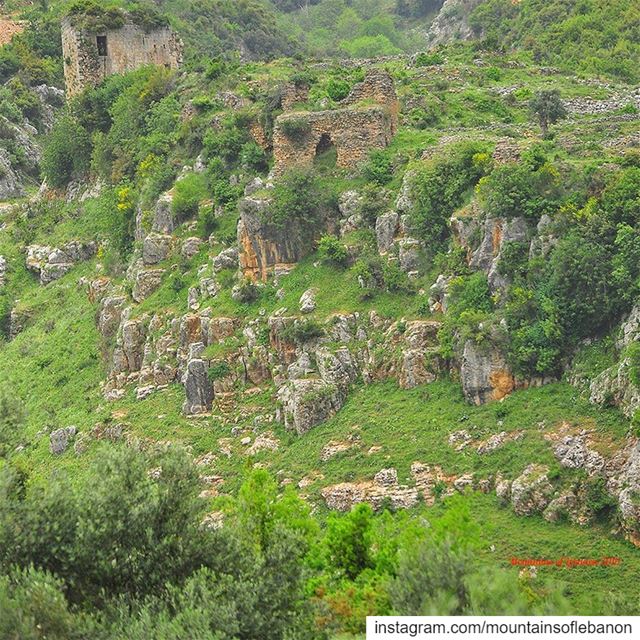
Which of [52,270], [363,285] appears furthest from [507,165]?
[52,270]

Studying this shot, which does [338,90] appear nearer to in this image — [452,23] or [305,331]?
[305,331]

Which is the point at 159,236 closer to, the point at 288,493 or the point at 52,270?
the point at 52,270

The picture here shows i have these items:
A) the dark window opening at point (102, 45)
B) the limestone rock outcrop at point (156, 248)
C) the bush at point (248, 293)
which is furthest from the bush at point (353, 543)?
the dark window opening at point (102, 45)

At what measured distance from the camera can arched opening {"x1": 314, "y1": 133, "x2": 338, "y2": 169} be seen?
41862mm

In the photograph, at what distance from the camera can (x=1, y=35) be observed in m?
88.6

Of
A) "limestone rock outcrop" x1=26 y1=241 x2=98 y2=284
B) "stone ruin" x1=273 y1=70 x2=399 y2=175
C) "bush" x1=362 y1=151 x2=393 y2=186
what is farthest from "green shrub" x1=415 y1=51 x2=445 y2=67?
"bush" x1=362 y1=151 x2=393 y2=186

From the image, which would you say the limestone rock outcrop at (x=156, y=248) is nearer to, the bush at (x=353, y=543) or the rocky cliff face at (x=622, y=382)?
the bush at (x=353, y=543)

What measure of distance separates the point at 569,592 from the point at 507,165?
488 inches

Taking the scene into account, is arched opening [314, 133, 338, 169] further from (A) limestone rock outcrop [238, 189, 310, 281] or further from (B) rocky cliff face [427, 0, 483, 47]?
(B) rocky cliff face [427, 0, 483, 47]

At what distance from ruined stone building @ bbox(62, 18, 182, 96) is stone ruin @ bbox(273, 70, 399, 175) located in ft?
67.3

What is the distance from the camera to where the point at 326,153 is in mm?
42344

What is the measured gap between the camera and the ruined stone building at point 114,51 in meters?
61.3

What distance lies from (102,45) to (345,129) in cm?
2358

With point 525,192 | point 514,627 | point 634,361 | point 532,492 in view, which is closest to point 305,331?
point 525,192
